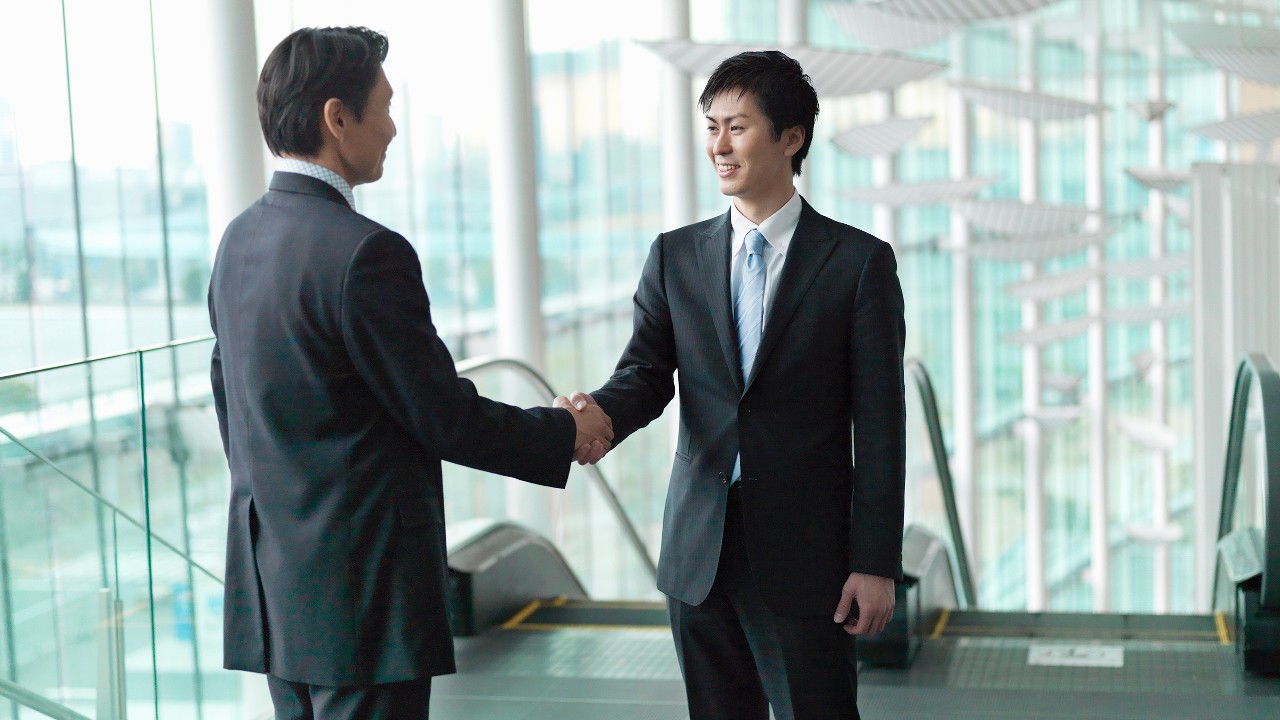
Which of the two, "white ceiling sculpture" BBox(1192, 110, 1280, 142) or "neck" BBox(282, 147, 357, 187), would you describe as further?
"white ceiling sculpture" BBox(1192, 110, 1280, 142)

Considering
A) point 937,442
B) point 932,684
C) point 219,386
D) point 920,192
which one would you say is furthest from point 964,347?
point 219,386

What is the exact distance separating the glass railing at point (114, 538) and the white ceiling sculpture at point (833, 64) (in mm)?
3827

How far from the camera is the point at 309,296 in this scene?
2.47 m

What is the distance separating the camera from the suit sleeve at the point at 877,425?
2795 millimetres

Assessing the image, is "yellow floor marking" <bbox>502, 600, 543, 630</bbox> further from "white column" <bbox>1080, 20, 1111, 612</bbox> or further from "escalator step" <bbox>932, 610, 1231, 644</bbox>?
"white column" <bbox>1080, 20, 1111, 612</bbox>

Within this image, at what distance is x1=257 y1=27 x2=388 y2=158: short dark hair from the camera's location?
2.52m

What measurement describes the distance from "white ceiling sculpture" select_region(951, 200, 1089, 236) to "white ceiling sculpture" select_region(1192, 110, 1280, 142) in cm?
126

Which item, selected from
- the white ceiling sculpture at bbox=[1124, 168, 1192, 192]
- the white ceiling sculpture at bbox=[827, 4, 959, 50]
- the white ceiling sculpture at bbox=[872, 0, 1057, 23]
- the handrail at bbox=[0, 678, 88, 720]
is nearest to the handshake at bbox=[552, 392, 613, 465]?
the handrail at bbox=[0, 678, 88, 720]

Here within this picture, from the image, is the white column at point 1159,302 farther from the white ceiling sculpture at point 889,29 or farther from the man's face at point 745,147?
the man's face at point 745,147

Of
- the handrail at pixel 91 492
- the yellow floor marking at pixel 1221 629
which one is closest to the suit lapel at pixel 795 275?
the handrail at pixel 91 492

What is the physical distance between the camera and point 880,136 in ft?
34.1

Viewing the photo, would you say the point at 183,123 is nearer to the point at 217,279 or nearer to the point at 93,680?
the point at 93,680

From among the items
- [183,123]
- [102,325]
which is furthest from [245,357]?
[183,123]

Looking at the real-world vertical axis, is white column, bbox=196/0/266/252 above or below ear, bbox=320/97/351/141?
above
